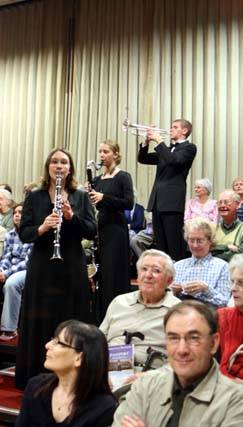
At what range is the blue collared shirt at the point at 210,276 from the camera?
3.18 metres

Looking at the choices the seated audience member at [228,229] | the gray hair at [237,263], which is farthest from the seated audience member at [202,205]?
the gray hair at [237,263]

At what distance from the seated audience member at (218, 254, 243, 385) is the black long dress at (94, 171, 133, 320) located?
137 cm

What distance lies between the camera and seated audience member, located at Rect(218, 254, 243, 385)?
2467mm

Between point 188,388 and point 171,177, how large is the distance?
278 centimetres

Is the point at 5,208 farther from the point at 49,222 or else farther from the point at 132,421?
the point at 132,421

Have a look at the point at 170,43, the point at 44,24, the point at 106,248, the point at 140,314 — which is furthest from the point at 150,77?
the point at 140,314

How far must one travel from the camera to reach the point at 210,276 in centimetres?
330

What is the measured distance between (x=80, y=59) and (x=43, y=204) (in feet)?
16.1

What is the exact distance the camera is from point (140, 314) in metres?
2.76

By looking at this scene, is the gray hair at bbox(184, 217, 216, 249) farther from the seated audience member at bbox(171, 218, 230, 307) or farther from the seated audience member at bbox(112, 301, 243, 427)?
the seated audience member at bbox(112, 301, 243, 427)

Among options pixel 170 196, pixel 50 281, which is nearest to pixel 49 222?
pixel 50 281

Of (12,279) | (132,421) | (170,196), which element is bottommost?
(132,421)

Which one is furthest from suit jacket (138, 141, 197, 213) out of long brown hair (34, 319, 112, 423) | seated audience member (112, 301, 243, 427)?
seated audience member (112, 301, 243, 427)

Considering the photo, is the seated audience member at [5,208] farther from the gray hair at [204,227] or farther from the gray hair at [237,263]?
the gray hair at [237,263]
